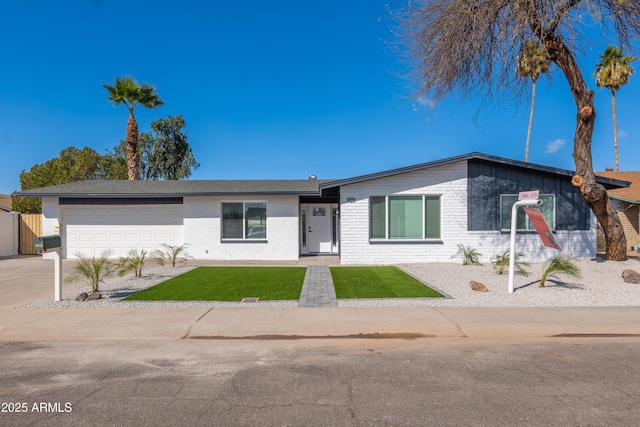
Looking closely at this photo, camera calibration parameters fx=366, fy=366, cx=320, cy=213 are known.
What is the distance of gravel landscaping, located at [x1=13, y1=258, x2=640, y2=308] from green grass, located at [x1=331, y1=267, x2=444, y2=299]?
0.39 m

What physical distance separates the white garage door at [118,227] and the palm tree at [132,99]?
355 inches

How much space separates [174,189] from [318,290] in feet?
33.2

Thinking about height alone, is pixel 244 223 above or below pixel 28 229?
above

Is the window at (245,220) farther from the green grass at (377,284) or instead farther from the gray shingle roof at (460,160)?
the green grass at (377,284)

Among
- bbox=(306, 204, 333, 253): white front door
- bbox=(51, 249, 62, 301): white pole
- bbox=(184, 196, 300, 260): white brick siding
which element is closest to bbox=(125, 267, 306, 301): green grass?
bbox=(51, 249, 62, 301): white pole

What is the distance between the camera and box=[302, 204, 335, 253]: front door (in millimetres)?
16562

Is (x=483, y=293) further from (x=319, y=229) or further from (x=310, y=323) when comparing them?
(x=319, y=229)

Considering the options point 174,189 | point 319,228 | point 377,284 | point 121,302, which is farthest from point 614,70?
point 121,302

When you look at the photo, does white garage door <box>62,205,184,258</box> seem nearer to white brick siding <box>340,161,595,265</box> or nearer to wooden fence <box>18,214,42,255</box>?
wooden fence <box>18,214,42,255</box>

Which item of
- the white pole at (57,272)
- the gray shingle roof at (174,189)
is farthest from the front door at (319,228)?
the white pole at (57,272)

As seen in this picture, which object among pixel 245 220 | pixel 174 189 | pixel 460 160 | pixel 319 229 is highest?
pixel 460 160

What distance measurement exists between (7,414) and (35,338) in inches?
108

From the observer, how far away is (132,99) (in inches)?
928

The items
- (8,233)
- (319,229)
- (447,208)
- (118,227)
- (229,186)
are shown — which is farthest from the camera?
(8,233)
